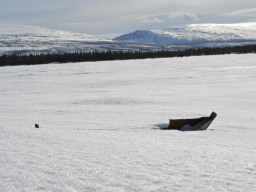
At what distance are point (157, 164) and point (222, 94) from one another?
9.87 m

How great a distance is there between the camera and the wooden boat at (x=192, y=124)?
6.44m

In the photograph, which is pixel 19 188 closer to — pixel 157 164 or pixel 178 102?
pixel 157 164

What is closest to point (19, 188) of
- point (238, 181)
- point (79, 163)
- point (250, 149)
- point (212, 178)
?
point (79, 163)

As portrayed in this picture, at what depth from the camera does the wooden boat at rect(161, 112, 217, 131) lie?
21.1 ft

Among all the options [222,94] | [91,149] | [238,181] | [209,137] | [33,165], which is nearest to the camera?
[238,181]

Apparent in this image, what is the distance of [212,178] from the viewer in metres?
3.04

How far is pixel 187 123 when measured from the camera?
695cm

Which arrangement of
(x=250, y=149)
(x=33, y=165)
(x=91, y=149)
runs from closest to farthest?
(x=33, y=165) < (x=91, y=149) < (x=250, y=149)

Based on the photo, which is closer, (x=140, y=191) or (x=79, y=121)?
(x=140, y=191)

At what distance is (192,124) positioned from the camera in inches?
273

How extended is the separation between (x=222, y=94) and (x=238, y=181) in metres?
10.1

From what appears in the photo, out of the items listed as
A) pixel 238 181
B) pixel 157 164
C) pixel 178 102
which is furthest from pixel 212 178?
pixel 178 102

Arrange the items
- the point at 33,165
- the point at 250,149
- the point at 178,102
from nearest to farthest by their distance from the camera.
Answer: the point at 33,165
the point at 250,149
the point at 178,102

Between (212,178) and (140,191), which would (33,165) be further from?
(212,178)
